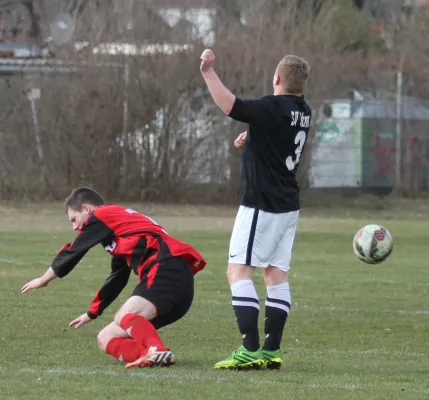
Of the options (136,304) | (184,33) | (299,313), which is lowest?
(299,313)

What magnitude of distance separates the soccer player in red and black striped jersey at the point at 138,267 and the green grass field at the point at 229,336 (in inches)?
7.8

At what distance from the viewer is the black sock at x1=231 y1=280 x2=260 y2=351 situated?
6898 millimetres

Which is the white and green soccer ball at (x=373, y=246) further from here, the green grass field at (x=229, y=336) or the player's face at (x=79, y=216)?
the player's face at (x=79, y=216)

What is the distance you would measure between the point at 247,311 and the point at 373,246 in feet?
12.3

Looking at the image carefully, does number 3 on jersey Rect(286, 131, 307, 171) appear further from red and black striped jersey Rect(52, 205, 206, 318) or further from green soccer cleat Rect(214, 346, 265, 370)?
green soccer cleat Rect(214, 346, 265, 370)

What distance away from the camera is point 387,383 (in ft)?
21.0

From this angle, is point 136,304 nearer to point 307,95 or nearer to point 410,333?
point 410,333

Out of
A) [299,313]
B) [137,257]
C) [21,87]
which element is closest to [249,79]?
[21,87]

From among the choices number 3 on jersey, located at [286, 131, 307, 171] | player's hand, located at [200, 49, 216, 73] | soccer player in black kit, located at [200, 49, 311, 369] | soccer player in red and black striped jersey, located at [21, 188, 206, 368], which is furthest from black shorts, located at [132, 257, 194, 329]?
player's hand, located at [200, 49, 216, 73]

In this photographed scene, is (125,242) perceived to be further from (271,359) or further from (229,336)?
(229,336)

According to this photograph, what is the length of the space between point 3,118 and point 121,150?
8.91 ft

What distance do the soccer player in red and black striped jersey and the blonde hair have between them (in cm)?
120

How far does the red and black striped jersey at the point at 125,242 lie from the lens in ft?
23.0

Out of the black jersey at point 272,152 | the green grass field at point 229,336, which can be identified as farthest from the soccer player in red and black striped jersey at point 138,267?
the black jersey at point 272,152
